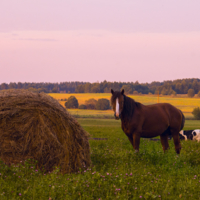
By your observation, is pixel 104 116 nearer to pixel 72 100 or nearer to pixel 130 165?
pixel 72 100

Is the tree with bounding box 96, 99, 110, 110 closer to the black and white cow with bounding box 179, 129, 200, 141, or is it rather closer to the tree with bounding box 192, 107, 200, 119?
the tree with bounding box 192, 107, 200, 119

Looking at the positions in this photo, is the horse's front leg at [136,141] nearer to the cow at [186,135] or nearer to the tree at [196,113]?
the cow at [186,135]

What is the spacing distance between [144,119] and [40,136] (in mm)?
4183

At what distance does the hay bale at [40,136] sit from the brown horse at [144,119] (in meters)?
2.02

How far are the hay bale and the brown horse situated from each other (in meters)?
2.02

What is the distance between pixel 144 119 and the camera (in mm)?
9758

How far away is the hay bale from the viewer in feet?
23.7

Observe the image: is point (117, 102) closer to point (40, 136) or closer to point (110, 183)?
point (40, 136)

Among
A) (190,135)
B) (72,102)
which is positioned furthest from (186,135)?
(72,102)

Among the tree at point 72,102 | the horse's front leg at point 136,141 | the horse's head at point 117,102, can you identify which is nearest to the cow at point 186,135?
the horse's front leg at point 136,141

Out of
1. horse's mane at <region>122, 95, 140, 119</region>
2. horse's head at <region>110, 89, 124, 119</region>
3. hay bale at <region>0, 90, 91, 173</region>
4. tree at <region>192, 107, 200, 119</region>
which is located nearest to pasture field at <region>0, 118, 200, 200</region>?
hay bale at <region>0, 90, 91, 173</region>

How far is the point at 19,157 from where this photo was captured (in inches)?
287

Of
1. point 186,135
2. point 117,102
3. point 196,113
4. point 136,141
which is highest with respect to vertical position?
point 117,102

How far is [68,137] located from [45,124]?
28.9 inches
